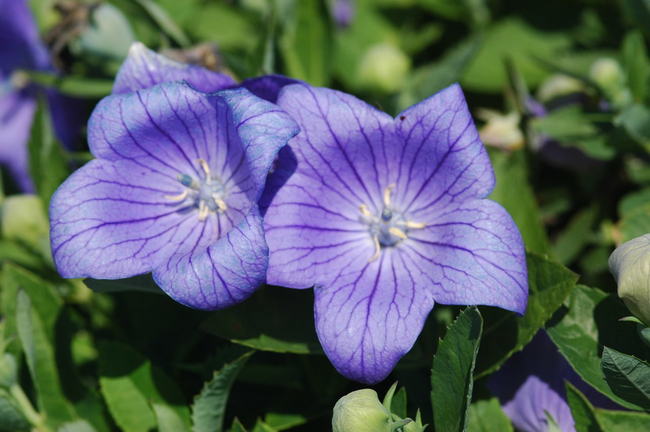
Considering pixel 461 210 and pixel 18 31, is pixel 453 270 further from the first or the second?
pixel 18 31

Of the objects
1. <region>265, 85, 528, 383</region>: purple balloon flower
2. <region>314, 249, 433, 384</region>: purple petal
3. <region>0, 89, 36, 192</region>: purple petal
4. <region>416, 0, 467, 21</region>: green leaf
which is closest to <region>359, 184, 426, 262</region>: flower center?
<region>265, 85, 528, 383</region>: purple balloon flower

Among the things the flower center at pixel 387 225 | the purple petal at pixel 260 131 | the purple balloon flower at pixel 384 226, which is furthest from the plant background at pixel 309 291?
the purple petal at pixel 260 131

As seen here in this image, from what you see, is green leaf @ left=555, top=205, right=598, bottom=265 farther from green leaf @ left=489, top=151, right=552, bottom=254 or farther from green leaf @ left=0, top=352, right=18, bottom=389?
green leaf @ left=0, top=352, right=18, bottom=389

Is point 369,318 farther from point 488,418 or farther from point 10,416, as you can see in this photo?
point 10,416

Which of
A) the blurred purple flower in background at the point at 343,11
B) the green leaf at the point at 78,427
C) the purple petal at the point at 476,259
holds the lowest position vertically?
the green leaf at the point at 78,427

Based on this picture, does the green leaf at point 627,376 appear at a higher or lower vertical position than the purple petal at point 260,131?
lower

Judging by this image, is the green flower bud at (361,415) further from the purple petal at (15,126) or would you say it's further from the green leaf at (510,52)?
the purple petal at (15,126)
